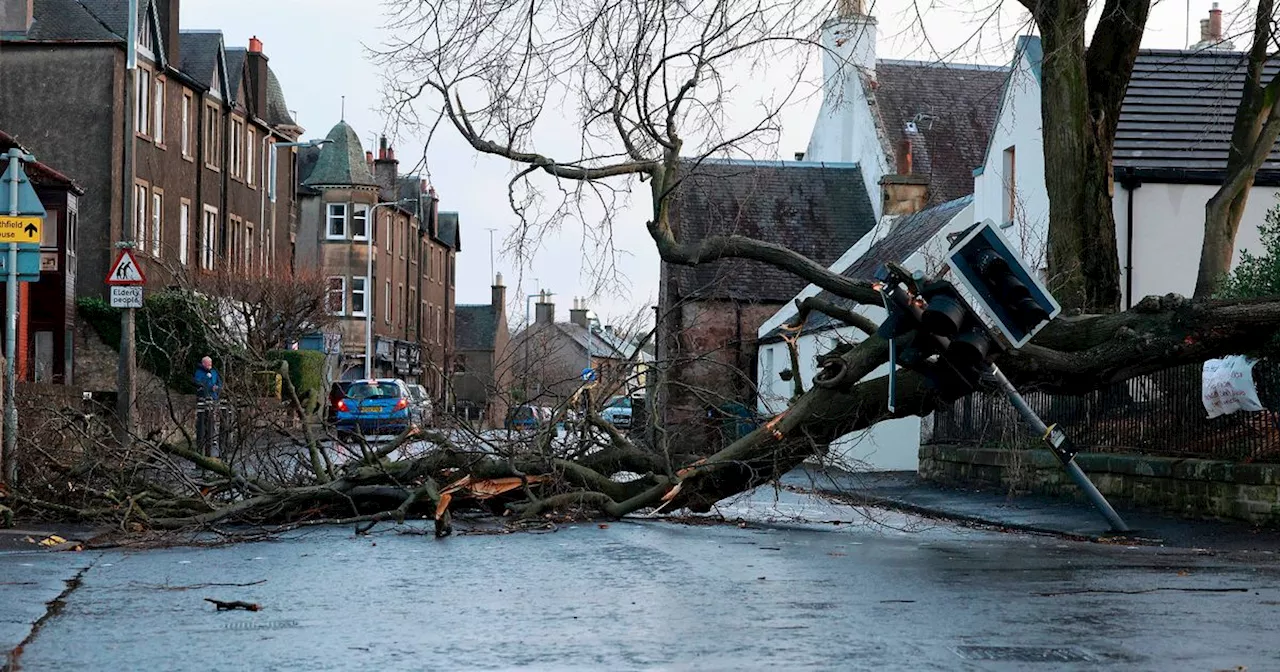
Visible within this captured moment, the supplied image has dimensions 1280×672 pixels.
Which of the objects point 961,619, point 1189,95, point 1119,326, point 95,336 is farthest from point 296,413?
point 95,336

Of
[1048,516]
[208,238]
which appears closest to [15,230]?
[1048,516]

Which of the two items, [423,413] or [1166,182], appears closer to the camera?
[423,413]

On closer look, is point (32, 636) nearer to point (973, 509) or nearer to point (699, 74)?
point (699, 74)

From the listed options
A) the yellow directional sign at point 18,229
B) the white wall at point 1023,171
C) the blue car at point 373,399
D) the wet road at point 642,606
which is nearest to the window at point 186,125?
the blue car at point 373,399

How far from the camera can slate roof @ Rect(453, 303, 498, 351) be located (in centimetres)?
11050

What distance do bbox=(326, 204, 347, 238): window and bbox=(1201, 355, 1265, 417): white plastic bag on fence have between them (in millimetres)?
56297

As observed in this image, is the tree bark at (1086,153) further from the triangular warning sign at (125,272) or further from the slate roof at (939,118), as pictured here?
the slate roof at (939,118)

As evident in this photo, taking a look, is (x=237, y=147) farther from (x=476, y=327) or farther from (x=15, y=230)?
(x=476, y=327)

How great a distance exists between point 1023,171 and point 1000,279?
1883 cm

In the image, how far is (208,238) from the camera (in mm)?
50594

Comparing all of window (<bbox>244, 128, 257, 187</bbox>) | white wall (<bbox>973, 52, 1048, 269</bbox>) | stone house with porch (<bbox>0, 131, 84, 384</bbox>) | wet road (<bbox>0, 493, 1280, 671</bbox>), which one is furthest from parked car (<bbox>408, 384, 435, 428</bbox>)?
window (<bbox>244, 128, 257, 187</bbox>)

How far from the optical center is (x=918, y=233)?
38.0 metres

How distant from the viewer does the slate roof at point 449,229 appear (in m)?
91.9

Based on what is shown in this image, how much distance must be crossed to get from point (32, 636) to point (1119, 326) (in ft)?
35.9
